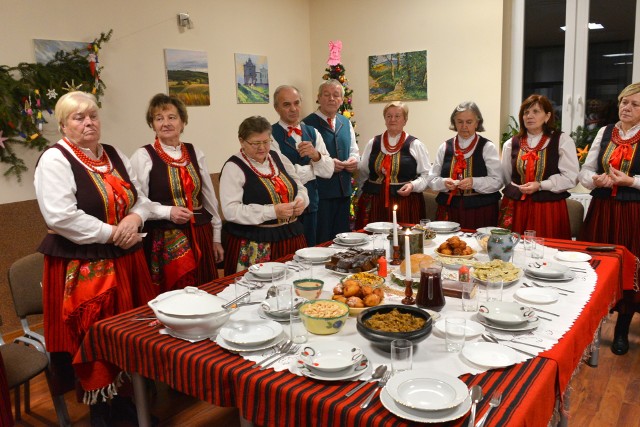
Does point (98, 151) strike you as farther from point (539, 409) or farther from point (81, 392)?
point (539, 409)

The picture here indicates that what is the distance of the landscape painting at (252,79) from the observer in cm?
532

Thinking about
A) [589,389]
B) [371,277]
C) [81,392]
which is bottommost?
[589,389]

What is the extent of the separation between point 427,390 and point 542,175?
2.43 metres

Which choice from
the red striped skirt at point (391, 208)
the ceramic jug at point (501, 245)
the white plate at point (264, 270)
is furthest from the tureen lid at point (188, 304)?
the red striped skirt at point (391, 208)

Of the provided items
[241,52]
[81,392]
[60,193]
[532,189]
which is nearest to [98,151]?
[60,193]

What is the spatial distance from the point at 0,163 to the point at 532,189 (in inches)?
140

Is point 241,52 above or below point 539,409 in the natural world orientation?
above

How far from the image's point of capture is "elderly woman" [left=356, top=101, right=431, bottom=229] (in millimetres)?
3658

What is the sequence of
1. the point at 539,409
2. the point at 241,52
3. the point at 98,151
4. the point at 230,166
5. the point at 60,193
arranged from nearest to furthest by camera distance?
1. the point at 539,409
2. the point at 60,193
3. the point at 98,151
4. the point at 230,166
5. the point at 241,52

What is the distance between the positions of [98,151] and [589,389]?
2764mm

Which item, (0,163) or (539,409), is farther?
(0,163)

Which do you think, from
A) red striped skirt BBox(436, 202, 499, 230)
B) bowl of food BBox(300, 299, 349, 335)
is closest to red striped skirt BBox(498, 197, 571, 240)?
red striped skirt BBox(436, 202, 499, 230)

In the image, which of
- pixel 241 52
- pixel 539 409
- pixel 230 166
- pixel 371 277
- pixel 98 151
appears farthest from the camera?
pixel 241 52

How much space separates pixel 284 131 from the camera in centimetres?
357
